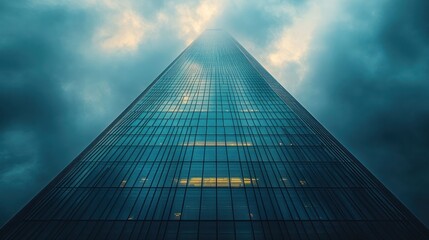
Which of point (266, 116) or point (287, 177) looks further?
point (266, 116)

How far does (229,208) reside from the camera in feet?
79.3

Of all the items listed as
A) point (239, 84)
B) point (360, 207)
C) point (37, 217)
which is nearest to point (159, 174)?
point (37, 217)

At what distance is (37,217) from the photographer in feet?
76.8

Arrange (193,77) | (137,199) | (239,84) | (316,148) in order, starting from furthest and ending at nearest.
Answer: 1. (193,77)
2. (239,84)
3. (316,148)
4. (137,199)

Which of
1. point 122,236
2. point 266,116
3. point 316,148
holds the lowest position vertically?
point 122,236

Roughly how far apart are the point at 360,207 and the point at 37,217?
34907mm

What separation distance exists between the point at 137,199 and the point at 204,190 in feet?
25.4

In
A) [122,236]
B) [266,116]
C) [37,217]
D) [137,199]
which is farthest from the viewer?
[266,116]

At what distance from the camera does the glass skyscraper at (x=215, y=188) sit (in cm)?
2198

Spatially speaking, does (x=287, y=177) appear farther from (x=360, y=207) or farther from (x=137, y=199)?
(x=137, y=199)

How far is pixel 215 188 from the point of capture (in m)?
27.2

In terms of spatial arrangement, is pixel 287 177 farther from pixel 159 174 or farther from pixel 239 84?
pixel 239 84

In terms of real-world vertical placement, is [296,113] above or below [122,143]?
above

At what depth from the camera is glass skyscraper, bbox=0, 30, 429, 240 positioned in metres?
22.0
